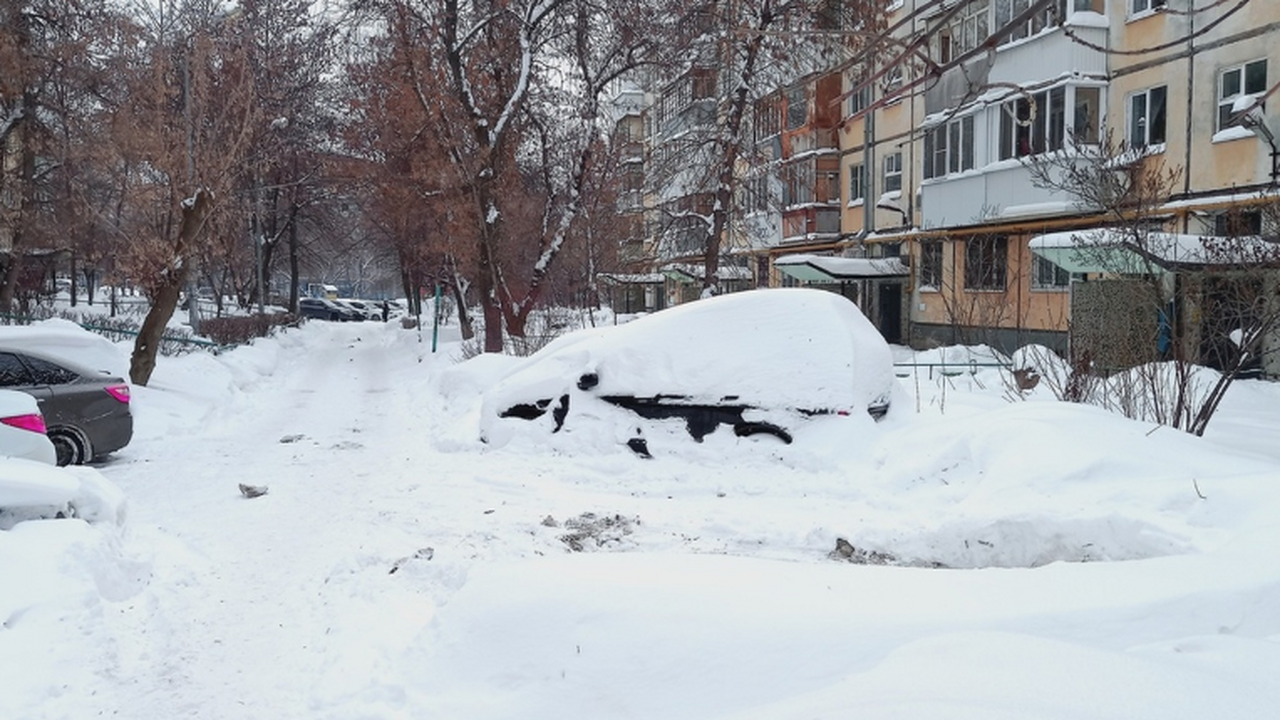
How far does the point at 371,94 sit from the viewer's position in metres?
Answer: 22.0

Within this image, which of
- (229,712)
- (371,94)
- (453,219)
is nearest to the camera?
(229,712)

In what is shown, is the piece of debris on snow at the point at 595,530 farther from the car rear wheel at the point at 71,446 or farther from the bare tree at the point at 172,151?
the bare tree at the point at 172,151

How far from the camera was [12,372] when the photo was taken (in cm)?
992

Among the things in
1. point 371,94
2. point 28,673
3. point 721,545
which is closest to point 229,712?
point 28,673

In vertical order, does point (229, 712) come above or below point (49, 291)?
below

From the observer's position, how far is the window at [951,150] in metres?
23.0

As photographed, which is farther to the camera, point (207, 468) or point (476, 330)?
point (476, 330)

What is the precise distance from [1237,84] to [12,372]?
65.6 feet

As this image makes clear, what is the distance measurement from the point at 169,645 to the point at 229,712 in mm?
964

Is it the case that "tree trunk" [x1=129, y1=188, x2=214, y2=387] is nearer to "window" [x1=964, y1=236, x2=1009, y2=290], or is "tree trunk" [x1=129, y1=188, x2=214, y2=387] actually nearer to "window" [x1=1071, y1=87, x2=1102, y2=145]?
"window" [x1=964, y1=236, x2=1009, y2=290]

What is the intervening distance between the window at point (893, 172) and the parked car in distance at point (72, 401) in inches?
898

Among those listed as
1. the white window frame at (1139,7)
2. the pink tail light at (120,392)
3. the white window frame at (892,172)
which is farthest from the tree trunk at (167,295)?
the white window frame at (892,172)

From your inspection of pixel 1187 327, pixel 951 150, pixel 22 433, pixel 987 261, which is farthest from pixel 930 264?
pixel 22 433

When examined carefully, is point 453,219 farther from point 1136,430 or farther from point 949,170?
point 1136,430
